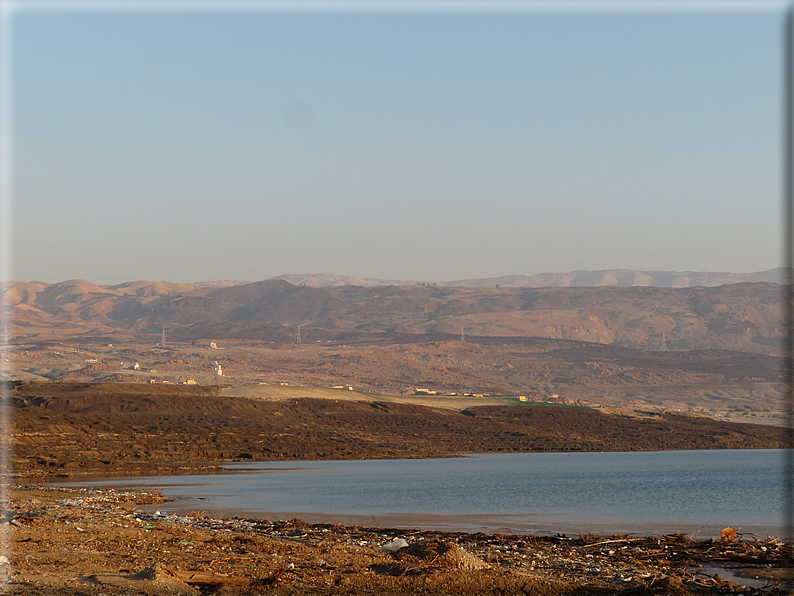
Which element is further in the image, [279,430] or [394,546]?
[279,430]

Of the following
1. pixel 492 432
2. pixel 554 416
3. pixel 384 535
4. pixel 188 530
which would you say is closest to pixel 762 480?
pixel 384 535

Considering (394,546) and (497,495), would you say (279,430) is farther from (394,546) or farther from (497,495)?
(394,546)

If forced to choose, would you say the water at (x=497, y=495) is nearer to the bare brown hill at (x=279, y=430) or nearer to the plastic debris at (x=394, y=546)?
the plastic debris at (x=394, y=546)

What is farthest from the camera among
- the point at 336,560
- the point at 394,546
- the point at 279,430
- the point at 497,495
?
the point at 279,430

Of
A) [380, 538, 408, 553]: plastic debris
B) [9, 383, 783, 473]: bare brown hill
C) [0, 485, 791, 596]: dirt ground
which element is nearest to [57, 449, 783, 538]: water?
[0, 485, 791, 596]: dirt ground

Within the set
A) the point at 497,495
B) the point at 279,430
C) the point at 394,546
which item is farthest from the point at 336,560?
Answer: the point at 279,430

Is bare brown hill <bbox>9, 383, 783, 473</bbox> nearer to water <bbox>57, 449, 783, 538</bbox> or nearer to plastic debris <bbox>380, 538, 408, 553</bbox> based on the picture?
water <bbox>57, 449, 783, 538</bbox>

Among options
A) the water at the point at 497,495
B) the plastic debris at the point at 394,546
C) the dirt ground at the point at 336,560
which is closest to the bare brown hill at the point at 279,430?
the water at the point at 497,495
